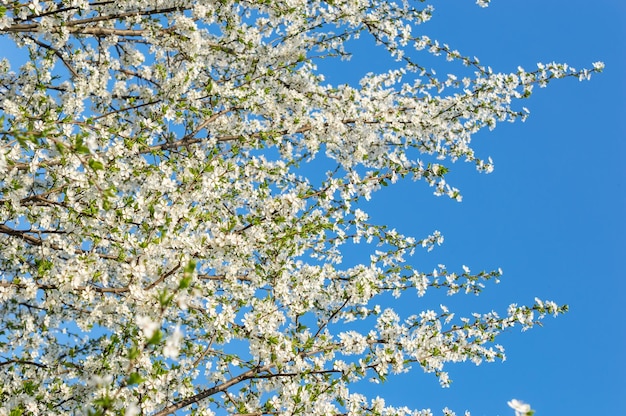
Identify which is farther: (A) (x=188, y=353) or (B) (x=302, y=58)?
(B) (x=302, y=58)

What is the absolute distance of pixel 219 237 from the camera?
6395mm

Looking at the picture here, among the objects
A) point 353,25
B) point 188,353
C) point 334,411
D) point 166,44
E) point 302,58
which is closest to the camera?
point 334,411

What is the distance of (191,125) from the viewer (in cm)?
871

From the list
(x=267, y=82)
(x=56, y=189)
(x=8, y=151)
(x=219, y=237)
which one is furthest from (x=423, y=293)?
(x=8, y=151)

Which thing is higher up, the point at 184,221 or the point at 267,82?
the point at 267,82

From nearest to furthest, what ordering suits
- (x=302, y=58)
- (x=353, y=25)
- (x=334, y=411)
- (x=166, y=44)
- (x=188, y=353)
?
(x=334, y=411)
(x=188, y=353)
(x=166, y=44)
(x=302, y=58)
(x=353, y=25)

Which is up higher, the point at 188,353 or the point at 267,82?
the point at 267,82

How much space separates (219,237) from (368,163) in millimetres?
3883

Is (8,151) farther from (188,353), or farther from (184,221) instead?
(188,353)

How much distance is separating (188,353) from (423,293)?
3518mm

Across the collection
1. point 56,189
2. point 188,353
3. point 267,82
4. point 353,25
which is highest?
point 353,25

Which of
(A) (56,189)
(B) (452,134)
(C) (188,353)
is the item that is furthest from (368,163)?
(A) (56,189)

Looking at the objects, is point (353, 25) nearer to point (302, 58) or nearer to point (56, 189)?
point (302, 58)

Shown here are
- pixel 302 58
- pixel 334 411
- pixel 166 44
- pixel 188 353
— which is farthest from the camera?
pixel 302 58
